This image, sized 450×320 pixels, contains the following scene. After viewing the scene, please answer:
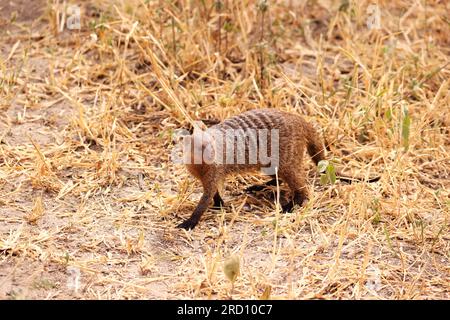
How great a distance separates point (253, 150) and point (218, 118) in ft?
2.43

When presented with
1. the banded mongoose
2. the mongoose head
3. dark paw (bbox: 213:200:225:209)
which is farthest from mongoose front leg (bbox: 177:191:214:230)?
dark paw (bbox: 213:200:225:209)

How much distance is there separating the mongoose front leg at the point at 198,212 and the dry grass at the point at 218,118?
7 centimetres

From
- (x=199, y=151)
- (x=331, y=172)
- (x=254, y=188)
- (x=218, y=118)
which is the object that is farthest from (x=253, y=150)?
(x=218, y=118)

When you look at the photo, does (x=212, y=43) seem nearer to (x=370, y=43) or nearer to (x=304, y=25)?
(x=304, y=25)

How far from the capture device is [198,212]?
3943mm

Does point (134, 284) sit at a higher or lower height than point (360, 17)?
lower

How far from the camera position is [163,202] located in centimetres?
416

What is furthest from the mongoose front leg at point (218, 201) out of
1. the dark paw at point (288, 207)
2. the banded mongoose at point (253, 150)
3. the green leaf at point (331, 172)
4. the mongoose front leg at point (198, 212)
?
the green leaf at point (331, 172)

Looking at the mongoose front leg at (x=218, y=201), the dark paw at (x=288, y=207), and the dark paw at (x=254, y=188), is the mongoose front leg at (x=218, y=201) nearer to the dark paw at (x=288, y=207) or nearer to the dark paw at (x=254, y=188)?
the dark paw at (x=254, y=188)

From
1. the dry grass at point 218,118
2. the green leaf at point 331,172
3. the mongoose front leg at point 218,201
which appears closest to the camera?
the dry grass at point 218,118

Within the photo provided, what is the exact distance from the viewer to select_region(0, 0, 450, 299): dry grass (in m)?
3.54

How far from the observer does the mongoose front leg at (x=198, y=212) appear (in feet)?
12.9
